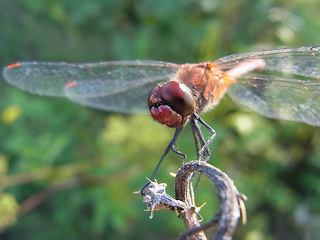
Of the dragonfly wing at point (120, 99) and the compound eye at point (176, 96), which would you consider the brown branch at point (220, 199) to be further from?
the dragonfly wing at point (120, 99)

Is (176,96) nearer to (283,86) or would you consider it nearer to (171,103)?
(171,103)

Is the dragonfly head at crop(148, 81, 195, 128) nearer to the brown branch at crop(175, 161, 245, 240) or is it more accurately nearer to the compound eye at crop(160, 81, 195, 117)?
the compound eye at crop(160, 81, 195, 117)

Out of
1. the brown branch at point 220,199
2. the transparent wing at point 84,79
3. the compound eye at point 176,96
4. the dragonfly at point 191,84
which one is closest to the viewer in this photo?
the brown branch at point 220,199

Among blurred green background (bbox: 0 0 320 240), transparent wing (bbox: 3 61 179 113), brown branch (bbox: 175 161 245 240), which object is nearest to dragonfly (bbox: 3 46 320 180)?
transparent wing (bbox: 3 61 179 113)

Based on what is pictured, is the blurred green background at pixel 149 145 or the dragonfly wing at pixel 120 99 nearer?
the dragonfly wing at pixel 120 99

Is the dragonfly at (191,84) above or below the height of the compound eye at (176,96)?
below

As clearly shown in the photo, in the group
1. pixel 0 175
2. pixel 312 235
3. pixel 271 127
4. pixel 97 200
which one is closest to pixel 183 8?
pixel 271 127

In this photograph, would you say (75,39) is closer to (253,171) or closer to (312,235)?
(253,171)

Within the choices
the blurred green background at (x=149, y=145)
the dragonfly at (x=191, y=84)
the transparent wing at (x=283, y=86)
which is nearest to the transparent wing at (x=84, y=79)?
the dragonfly at (x=191, y=84)
